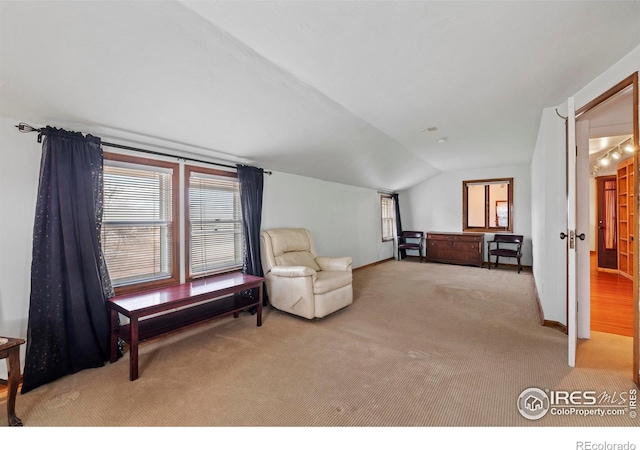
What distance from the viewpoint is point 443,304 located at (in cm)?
363

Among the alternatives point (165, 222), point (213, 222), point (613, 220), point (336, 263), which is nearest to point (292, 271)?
point (336, 263)

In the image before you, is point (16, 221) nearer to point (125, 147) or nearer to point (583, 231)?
point (125, 147)

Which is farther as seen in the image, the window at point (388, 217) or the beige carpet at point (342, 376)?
the window at point (388, 217)

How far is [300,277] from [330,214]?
2307 mm

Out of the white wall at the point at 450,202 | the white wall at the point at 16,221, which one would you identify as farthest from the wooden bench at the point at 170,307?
the white wall at the point at 450,202

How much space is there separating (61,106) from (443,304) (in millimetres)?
4390

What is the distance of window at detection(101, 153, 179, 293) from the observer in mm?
2502

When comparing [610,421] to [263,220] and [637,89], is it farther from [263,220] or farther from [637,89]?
[263,220]

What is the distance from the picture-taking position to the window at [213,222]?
313cm

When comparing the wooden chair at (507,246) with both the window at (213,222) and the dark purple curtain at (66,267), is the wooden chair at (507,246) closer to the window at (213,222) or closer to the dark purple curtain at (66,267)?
the window at (213,222)

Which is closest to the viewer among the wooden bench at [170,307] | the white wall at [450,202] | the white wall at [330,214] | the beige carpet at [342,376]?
the beige carpet at [342,376]

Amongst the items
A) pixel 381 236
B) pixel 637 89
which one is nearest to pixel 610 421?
pixel 637 89

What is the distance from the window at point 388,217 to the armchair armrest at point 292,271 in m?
4.21

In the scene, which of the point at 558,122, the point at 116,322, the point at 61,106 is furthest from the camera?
the point at 558,122
